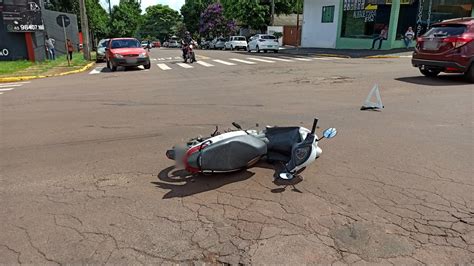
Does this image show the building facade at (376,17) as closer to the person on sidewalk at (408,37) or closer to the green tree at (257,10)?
the person on sidewalk at (408,37)

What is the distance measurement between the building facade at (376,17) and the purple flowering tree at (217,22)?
92.7 feet

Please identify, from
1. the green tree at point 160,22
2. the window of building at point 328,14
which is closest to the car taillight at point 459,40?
the window of building at point 328,14

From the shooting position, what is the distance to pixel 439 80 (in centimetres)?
1168

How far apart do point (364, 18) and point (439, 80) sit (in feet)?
63.0

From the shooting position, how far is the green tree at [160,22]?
353 ft

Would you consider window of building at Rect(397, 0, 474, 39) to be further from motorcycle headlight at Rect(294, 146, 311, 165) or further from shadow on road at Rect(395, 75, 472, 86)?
motorcycle headlight at Rect(294, 146, 311, 165)

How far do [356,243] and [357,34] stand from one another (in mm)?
29488

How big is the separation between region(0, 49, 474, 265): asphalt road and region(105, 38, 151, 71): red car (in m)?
10.2

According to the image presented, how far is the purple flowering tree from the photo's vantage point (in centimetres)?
5969

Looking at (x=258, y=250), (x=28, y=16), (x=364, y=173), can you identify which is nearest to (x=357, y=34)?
(x=28, y=16)

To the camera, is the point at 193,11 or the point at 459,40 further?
the point at 193,11

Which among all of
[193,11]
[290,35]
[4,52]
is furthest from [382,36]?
[193,11]

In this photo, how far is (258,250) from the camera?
2990 mm

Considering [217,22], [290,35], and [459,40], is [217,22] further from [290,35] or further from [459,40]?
[459,40]
